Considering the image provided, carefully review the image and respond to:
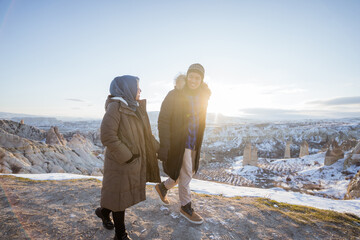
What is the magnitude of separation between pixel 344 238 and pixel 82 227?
4.14 m

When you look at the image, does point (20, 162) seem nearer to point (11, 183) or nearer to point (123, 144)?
point (11, 183)

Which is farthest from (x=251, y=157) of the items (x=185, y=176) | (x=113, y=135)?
(x=113, y=135)

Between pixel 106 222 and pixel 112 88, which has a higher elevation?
pixel 112 88

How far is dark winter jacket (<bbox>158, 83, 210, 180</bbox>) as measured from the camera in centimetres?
273

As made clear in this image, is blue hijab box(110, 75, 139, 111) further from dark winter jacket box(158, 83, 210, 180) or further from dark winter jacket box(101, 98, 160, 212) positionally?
dark winter jacket box(158, 83, 210, 180)

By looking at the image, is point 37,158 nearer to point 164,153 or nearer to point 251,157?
point 164,153

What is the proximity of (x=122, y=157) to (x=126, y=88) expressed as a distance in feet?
2.83

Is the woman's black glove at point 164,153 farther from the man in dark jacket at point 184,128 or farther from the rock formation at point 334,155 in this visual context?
the rock formation at point 334,155

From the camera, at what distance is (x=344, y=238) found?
2.81 meters

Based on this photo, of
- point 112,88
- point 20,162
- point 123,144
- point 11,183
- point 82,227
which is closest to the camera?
point 123,144

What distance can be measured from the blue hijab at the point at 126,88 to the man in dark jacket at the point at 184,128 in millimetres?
574

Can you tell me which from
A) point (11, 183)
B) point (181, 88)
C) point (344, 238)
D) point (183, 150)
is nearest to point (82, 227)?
point (183, 150)

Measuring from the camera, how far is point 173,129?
111 inches

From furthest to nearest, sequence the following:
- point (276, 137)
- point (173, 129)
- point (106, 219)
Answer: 1. point (276, 137)
2. point (173, 129)
3. point (106, 219)
